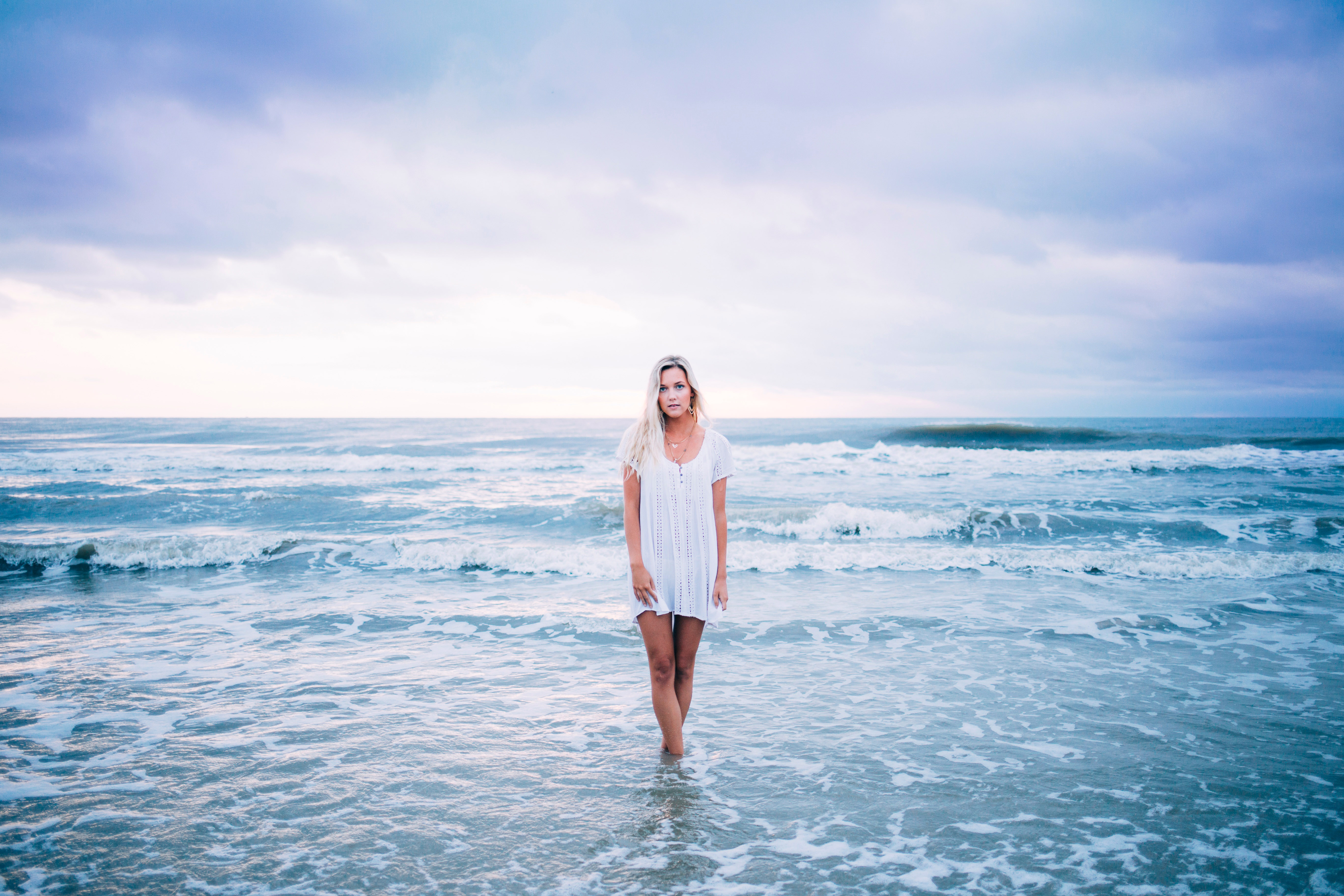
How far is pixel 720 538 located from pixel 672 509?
374mm

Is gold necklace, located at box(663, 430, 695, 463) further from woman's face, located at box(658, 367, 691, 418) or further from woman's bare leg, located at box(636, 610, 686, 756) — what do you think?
woman's bare leg, located at box(636, 610, 686, 756)

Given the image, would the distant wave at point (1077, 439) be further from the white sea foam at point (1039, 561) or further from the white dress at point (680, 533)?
the white dress at point (680, 533)

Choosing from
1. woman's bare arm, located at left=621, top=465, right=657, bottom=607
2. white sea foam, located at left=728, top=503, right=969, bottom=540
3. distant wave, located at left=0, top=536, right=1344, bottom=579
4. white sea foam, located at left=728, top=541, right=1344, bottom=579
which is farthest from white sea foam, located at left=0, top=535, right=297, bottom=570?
woman's bare arm, located at left=621, top=465, right=657, bottom=607

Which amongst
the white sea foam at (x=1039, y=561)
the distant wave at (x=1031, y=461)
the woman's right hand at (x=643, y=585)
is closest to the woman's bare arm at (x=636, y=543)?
the woman's right hand at (x=643, y=585)

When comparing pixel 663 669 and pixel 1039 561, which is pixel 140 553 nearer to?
pixel 663 669

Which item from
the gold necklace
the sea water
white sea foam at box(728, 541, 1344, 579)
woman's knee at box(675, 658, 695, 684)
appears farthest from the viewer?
white sea foam at box(728, 541, 1344, 579)

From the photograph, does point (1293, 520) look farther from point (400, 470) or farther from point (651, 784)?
point (400, 470)

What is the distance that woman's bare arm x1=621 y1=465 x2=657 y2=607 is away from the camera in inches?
148

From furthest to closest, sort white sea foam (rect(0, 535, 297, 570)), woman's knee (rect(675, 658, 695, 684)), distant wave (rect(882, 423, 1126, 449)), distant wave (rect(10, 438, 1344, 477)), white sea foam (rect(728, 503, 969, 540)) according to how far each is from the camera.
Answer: distant wave (rect(882, 423, 1126, 449)) → distant wave (rect(10, 438, 1344, 477)) → white sea foam (rect(728, 503, 969, 540)) → white sea foam (rect(0, 535, 297, 570)) → woman's knee (rect(675, 658, 695, 684))

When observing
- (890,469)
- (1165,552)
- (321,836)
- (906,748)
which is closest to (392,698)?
(321,836)

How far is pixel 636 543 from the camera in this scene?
3.81m

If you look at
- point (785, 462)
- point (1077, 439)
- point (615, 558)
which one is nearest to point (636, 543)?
point (615, 558)

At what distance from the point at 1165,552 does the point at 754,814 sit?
466 inches

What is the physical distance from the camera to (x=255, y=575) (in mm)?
10547
